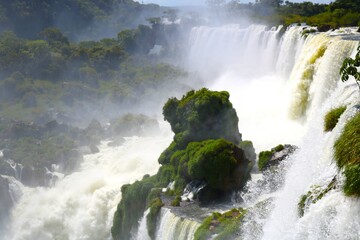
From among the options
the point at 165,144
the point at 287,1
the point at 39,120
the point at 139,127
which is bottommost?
the point at 165,144

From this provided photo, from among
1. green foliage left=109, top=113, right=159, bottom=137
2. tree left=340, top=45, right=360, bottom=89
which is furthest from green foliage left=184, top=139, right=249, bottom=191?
green foliage left=109, top=113, right=159, bottom=137

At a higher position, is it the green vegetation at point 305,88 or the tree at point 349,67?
the green vegetation at point 305,88

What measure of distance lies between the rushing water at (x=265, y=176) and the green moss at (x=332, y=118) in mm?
271

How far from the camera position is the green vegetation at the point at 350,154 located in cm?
922

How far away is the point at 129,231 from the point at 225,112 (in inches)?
327

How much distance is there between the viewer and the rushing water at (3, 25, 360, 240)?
1143 cm

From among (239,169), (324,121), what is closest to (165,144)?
(239,169)

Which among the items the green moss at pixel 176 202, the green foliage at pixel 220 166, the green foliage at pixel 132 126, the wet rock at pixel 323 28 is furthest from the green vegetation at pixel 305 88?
the green foliage at pixel 132 126

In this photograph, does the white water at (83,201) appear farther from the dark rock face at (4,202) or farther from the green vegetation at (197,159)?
the green vegetation at (197,159)

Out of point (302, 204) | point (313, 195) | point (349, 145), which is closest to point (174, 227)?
point (302, 204)

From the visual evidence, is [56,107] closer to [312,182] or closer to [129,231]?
[129,231]

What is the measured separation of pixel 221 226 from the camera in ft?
55.5

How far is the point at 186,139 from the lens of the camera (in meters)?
26.1

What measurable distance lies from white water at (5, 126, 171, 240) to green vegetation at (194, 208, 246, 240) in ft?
43.5
